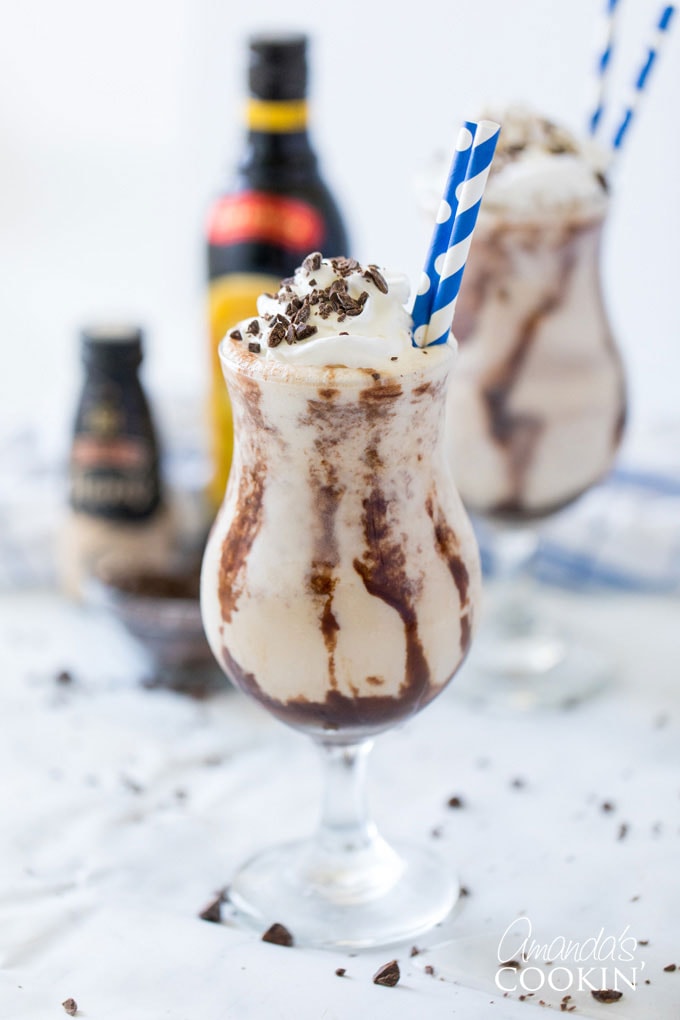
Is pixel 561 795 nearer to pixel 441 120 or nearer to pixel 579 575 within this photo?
pixel 579 575

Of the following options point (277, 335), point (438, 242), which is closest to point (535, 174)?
point (438, 242)

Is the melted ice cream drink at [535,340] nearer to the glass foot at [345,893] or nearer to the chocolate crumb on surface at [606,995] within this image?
the glass foot at [345,893]

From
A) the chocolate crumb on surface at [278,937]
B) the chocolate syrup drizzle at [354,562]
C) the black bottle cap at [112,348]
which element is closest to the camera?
the chocolate syrup drizzle at [354,562]

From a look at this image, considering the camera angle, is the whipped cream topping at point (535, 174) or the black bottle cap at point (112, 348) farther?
the black bottle cap at point (112, 348)

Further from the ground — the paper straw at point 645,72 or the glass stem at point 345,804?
the paper straw at point 645,72

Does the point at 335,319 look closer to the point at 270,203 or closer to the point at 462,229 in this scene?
the point at 462,229

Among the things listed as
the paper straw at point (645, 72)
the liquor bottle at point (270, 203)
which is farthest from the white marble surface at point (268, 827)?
the paper straw at point (645, 72)

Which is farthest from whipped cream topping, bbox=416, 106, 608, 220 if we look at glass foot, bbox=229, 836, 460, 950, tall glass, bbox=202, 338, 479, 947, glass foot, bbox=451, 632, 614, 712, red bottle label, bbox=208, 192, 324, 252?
glass foot, bbox=229, 836, 460, 950

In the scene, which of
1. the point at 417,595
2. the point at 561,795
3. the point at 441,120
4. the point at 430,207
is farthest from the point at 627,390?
the point at 441,120
